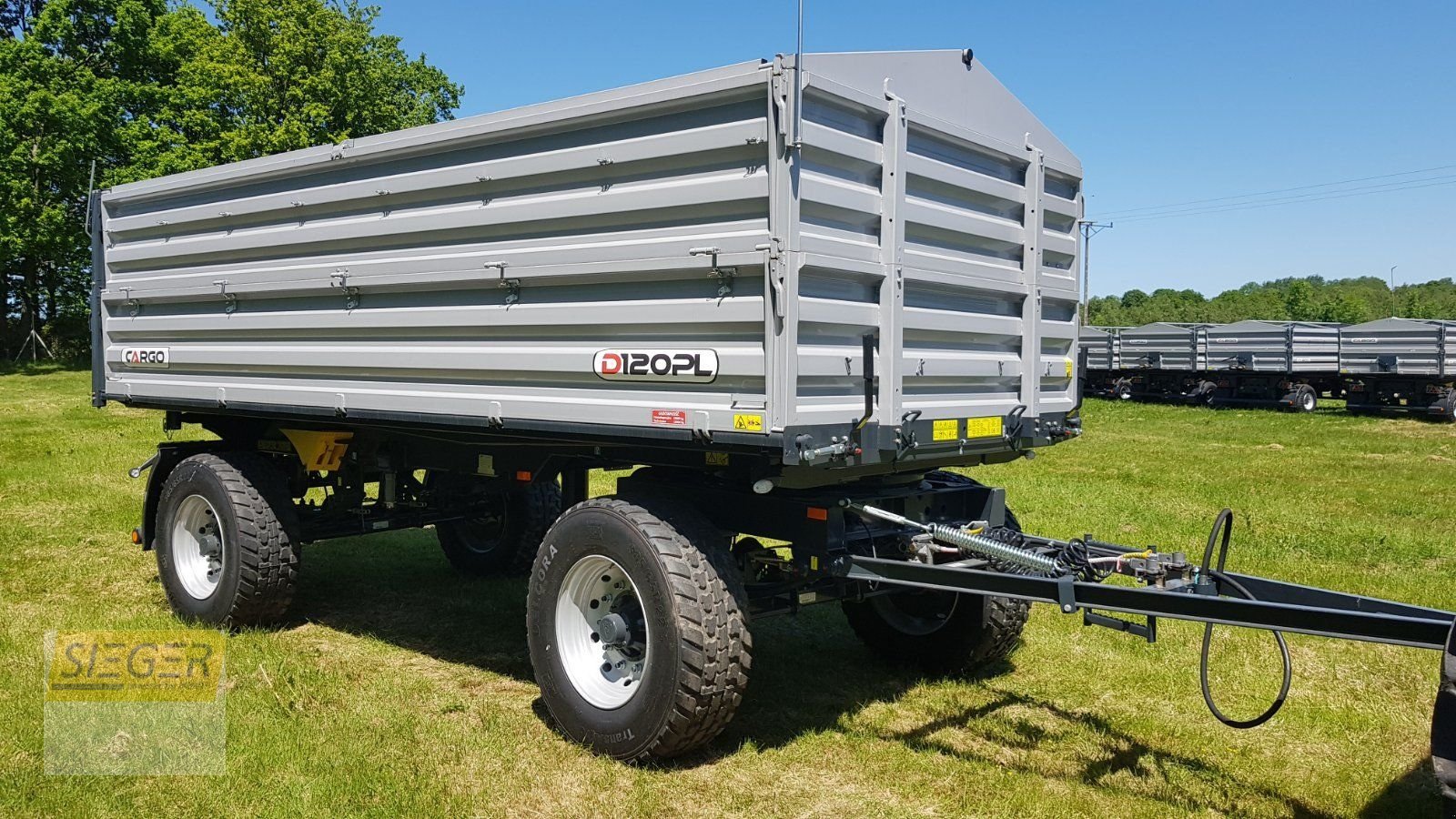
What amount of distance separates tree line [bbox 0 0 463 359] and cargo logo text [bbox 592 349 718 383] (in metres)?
30.8

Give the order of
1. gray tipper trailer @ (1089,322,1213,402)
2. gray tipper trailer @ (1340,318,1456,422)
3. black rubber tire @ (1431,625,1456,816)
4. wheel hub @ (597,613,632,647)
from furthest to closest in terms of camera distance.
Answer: gray tipper trailer @ (1089,322,1213,402) < gray tipper trailer @ (1340,318,1456,422) < wheel hub @ (597,613,632,647) < black rubber tire @ (1431,625,1456,816)

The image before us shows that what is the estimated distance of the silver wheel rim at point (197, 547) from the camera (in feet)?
21.8

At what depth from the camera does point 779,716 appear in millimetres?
5152

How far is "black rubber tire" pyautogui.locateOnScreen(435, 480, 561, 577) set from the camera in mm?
7965

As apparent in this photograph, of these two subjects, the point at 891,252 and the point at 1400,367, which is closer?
the point at 891,252

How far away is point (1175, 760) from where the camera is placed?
4625 mm

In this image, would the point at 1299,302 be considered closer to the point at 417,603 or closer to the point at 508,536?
the point at 508,536

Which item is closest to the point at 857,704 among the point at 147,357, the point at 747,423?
the point at 747,423

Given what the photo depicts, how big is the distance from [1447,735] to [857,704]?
277cm

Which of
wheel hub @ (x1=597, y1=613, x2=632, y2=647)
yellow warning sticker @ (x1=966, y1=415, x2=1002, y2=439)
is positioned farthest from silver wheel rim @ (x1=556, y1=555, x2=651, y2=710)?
yellow warning sticker @ (x1=966, y1=415, x2=1002, y2=439)

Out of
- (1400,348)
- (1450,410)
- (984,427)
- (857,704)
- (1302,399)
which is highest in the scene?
(1400,348)

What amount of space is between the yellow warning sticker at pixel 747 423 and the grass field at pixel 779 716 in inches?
57.9

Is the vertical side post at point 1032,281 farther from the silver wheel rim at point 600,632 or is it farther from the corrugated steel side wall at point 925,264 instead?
the silver wheel rim at point 600,632

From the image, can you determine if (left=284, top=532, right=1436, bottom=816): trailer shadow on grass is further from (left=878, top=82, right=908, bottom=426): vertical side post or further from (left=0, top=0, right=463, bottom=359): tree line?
(left=0, top=0, right=463, bottom=359): tree line
